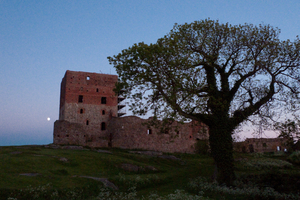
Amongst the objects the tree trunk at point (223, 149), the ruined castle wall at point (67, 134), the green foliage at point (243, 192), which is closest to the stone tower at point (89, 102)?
the ruined castle wall at point (67, 134)

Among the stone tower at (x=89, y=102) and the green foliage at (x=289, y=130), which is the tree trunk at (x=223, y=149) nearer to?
the green foliage at (x=289, y=130)

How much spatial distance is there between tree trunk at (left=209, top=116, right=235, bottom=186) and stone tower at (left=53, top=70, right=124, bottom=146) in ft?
101

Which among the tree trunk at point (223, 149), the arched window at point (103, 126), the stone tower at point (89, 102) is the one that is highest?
the stone tower at point (89, 102)

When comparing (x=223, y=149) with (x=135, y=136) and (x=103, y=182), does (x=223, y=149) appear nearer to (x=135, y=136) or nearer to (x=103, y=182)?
(x=103, y=182)

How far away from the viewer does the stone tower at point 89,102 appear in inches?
1871

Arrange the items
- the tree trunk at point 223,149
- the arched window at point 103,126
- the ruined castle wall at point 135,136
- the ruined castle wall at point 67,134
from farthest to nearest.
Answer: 1. the arched window at point 103,126
2. the ruined castle wall at point 135,136
3. the ruined castle wall at point 67,134
4. the tree trunk at point 223,149

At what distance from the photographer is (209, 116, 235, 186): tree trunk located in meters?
17.6

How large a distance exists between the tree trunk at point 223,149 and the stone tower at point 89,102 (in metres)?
30.9

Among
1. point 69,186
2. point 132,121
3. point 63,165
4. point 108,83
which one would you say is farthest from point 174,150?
point 69,186

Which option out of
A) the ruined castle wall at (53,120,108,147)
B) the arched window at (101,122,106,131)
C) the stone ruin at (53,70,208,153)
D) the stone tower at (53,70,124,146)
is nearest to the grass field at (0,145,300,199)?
the ruined castle wall at (53,120,108,147)

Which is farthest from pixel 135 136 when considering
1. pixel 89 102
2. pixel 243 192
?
pixel 243 192

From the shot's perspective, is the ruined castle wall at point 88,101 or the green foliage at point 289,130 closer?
the green foliage at point 289,130

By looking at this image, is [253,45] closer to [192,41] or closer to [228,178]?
[192,41]

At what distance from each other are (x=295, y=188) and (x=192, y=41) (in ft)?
41.8
